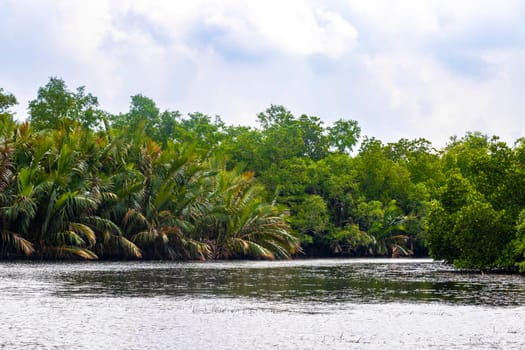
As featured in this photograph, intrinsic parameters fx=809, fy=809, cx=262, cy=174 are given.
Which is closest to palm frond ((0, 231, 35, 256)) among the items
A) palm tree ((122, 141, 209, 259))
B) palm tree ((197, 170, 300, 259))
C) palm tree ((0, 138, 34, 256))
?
palm tree ((0, 138, 34, 256))

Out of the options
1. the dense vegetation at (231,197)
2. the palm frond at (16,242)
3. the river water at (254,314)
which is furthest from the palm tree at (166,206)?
the river water at (254,314)

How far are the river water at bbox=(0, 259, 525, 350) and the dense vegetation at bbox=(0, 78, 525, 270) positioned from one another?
1188 centimetres

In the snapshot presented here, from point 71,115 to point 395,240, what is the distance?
35617 mm

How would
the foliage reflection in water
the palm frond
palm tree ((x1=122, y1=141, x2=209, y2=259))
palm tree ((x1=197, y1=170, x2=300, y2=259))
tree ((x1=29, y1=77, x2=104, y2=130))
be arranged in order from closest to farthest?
1. the foliage reflection in water
2. the palm frond
3. palm tree ((x1=122, y1=141, x2=209, y2=259))
4. palm tree ((x1=197, y1=170, x2=300, y2=259))
5. tree ((x1=29, y1=77, x2=104, y2=130))

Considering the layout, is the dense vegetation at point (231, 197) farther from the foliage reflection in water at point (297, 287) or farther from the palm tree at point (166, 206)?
the foliage reflection in water at point (297, 287)

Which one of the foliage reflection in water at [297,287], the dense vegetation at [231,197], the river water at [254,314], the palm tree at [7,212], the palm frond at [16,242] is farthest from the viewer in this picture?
the palm tree at [7,212]

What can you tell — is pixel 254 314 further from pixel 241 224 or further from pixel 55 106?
pixel 55 106

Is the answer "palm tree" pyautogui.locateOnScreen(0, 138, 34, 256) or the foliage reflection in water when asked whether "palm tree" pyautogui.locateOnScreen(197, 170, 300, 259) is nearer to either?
"palm tree" pyautogui.locateOnScreen(0, 138, 34, 256)

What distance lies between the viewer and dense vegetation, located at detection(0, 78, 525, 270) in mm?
39469

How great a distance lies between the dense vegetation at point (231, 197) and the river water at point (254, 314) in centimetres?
1188

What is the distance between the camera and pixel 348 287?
26.3 meters

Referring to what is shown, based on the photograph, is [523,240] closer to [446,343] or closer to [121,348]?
[446,343]

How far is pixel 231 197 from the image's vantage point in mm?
56656

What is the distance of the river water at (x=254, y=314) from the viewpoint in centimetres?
1342
